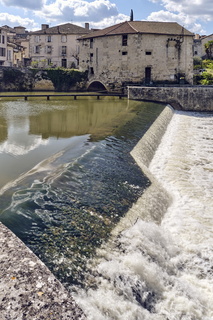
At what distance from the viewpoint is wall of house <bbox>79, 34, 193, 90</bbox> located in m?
33.1

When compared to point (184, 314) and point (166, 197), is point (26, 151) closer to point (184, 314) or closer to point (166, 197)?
point (166, 197)

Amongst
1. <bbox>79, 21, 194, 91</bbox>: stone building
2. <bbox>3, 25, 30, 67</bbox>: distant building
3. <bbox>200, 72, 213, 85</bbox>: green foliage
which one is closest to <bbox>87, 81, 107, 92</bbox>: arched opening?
<bbox>79, 21, 194, 91</bbox>: stone building

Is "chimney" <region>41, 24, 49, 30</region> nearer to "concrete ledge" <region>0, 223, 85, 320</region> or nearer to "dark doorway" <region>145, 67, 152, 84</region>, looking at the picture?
"dark doorway" <region>145, 67, 152, 84</region>

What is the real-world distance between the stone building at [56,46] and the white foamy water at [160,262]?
41.4 m

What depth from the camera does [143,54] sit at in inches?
1313

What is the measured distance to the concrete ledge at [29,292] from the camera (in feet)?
10.3

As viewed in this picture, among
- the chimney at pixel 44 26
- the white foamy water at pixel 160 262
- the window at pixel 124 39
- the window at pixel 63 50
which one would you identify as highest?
the chimney at pixel 44 26

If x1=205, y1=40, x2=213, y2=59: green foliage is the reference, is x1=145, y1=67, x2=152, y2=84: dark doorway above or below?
below

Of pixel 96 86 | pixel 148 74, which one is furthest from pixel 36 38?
pixel 148 74

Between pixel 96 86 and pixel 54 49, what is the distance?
13.6 metres

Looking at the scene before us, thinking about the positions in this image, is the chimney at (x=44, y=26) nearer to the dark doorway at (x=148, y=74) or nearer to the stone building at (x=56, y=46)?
the stone building at (x=56, y=46)

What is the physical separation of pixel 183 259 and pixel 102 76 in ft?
105

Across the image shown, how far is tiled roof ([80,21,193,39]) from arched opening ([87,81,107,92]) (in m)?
5.24

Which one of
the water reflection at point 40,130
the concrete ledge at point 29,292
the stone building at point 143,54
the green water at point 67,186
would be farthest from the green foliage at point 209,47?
the concrete ledge at point 29,292
